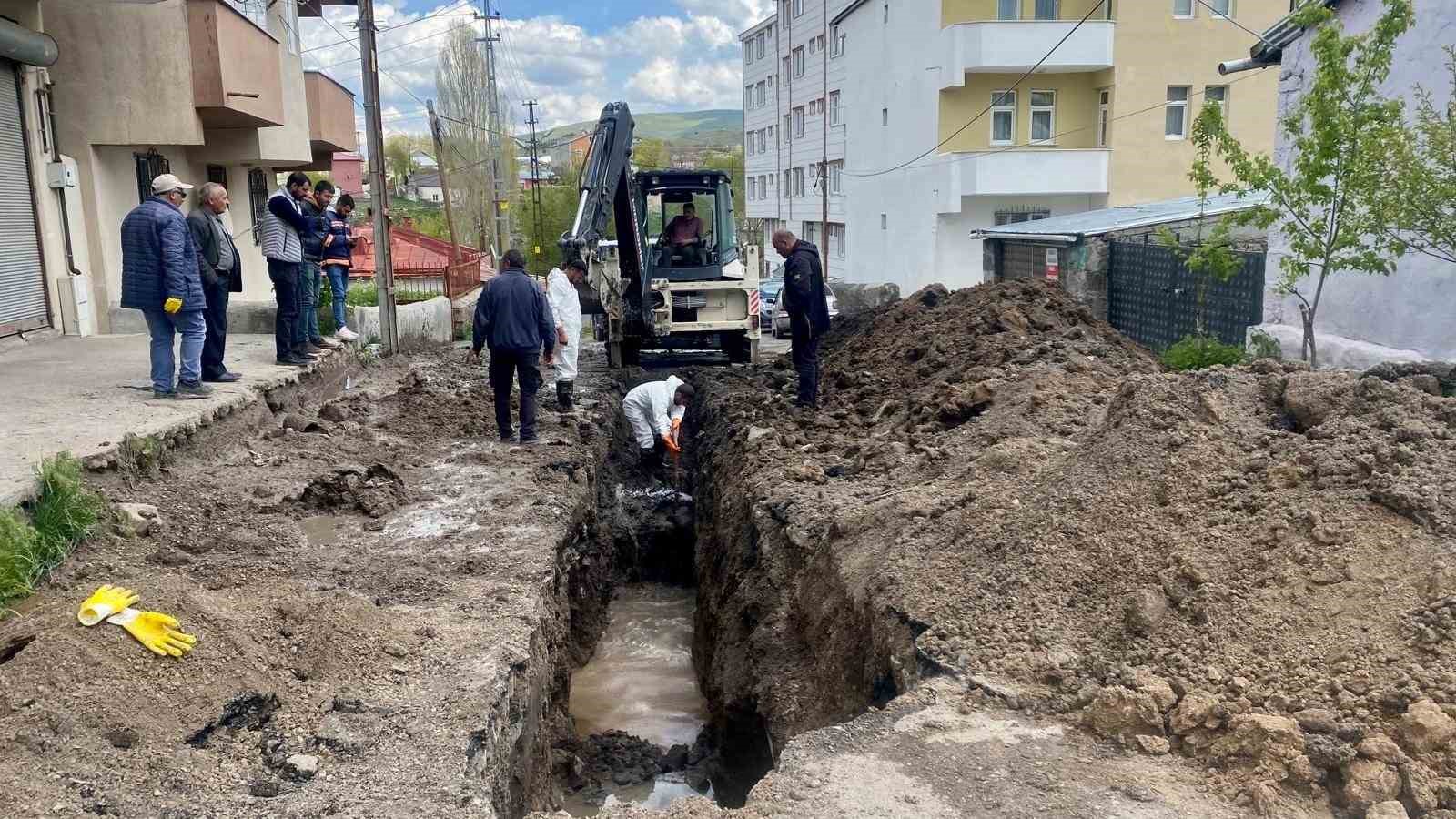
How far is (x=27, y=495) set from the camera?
17.5 feet

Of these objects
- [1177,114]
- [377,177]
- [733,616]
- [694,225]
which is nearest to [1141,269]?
[694,225]

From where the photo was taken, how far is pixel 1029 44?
26.5 meters

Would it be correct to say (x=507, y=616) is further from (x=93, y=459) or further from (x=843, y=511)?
(x=93, y=459)

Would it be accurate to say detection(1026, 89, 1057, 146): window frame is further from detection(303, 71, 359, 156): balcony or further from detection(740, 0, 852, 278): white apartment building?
detection(303, 71, 359, 156): balcony

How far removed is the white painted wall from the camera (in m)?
8.92

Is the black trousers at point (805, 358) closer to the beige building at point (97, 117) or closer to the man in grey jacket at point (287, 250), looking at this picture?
the man in grey jacket at point (287, 250)

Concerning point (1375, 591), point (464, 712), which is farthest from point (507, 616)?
point (1375, 591)

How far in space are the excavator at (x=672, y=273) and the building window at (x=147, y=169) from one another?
5.51m

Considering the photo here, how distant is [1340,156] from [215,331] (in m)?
9.33

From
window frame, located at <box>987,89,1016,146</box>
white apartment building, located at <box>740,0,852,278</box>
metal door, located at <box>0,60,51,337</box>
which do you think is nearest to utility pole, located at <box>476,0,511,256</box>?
white apartment building, located at <box>740,0,852,278</box>

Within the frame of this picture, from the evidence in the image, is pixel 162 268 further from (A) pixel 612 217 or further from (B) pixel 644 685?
(A) pixel 612 217

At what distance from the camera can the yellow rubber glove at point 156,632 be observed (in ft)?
13.5

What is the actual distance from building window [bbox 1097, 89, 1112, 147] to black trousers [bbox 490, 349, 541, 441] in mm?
22249

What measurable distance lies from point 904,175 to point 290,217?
2390cm
